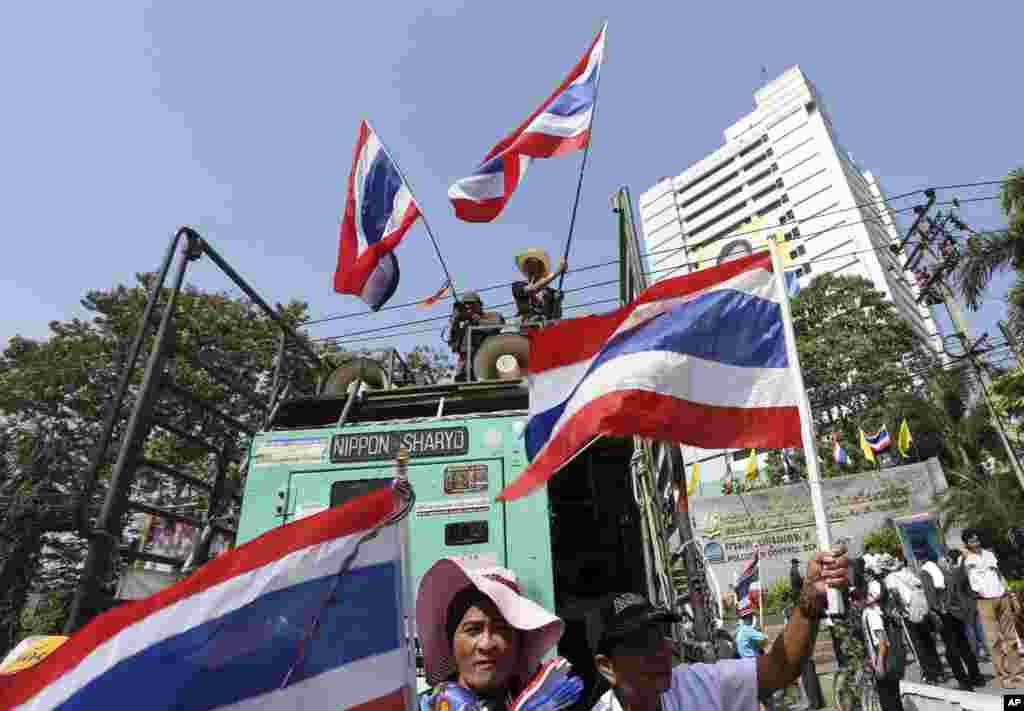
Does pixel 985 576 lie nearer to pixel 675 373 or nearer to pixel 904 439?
pixel 675 373

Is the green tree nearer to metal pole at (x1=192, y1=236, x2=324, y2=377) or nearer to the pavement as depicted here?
the pavement

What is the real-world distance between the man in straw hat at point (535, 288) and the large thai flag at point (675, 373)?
3280 millimetres

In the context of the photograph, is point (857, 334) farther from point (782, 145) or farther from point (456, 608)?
point (782, 145)

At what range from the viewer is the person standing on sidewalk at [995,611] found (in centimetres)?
791

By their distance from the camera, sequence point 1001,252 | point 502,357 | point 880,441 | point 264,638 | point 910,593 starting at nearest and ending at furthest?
point 264,638 < point 502,357 < point 910,593 < point 1001,252 < point 880,441

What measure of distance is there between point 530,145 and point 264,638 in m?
6.22

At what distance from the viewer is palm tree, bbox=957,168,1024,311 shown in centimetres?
1428

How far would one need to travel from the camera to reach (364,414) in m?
5.17

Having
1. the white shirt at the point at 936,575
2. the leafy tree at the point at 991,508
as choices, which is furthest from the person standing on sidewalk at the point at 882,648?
the leafy tree at the point at 991,508

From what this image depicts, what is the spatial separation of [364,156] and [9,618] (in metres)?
6.47

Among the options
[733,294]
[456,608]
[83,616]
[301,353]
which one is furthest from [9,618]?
[733,294]

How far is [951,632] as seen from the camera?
26.3ft

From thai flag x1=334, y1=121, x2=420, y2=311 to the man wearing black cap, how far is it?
581 centimetres

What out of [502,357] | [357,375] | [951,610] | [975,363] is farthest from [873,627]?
[975,363]
